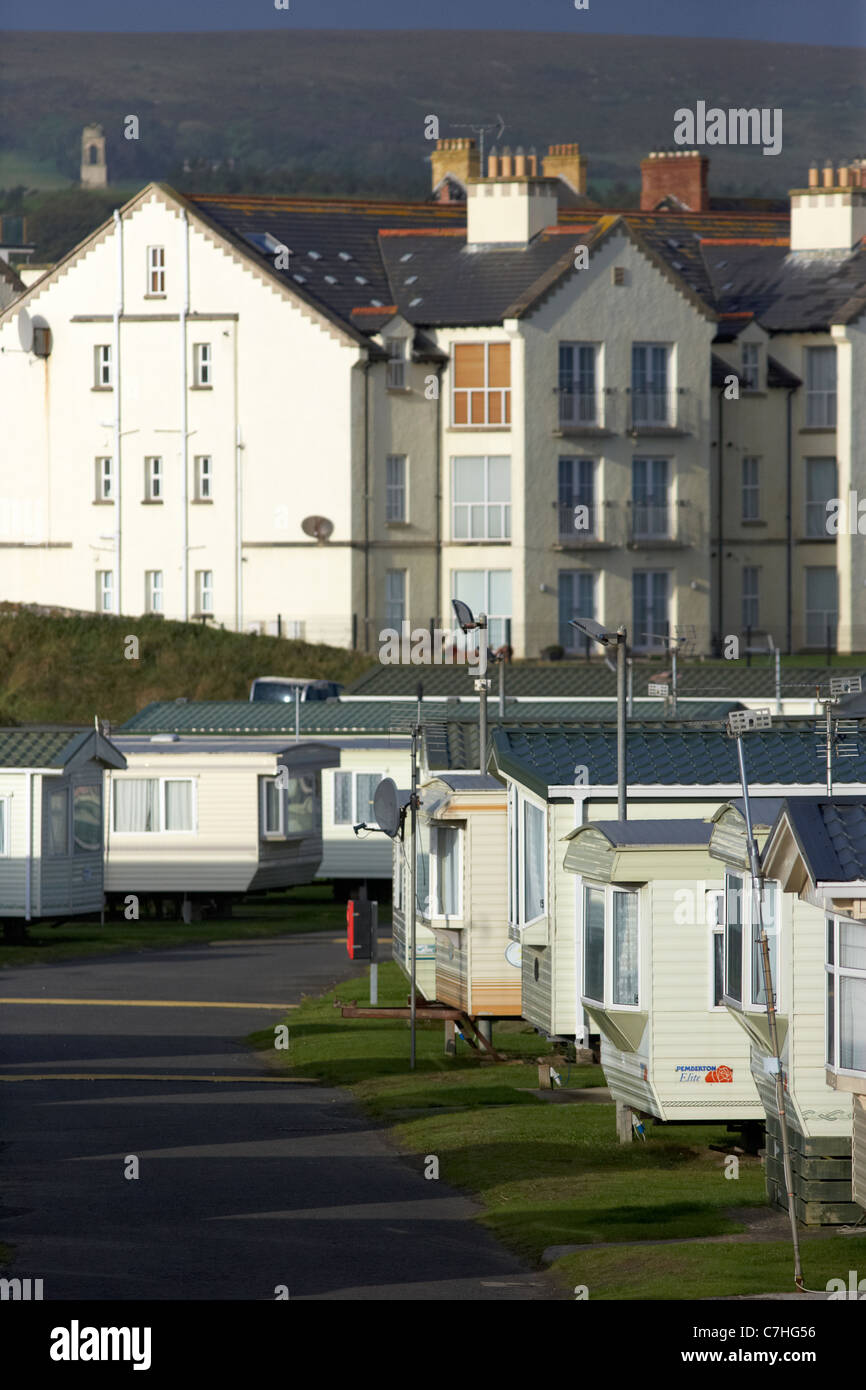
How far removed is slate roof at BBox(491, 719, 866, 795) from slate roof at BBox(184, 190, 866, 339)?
42887 millimetres

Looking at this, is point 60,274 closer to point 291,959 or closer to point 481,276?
point 481,276

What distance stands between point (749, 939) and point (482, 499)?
177ft

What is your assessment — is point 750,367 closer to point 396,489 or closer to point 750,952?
point 396,489

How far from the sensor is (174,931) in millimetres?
44812

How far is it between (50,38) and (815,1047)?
171 meters

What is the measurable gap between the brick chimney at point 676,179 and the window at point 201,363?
2983 centimetres

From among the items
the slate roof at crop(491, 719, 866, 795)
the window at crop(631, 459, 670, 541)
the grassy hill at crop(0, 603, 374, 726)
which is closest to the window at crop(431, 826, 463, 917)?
the slate roof at crop(491, 719, 866, 795)

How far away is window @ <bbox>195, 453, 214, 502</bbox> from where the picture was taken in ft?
237

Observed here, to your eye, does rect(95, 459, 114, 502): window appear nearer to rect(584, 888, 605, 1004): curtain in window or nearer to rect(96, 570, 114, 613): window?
rect(96, 570, 114, 613): window

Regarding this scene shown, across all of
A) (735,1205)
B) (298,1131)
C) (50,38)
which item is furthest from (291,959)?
(50,38)

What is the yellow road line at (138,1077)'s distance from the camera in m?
27.7

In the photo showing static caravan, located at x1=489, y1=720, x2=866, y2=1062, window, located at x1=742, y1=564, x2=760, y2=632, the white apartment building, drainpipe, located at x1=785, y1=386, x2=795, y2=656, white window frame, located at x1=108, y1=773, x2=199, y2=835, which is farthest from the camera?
window, located at x1=742, y1=564, x2=760, y2=632

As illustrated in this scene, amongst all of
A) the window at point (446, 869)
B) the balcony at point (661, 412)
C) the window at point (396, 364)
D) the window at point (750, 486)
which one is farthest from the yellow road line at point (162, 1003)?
the window at point (750, 486)

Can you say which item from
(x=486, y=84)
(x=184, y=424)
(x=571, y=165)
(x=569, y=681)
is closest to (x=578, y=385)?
(x=184, y=424)
